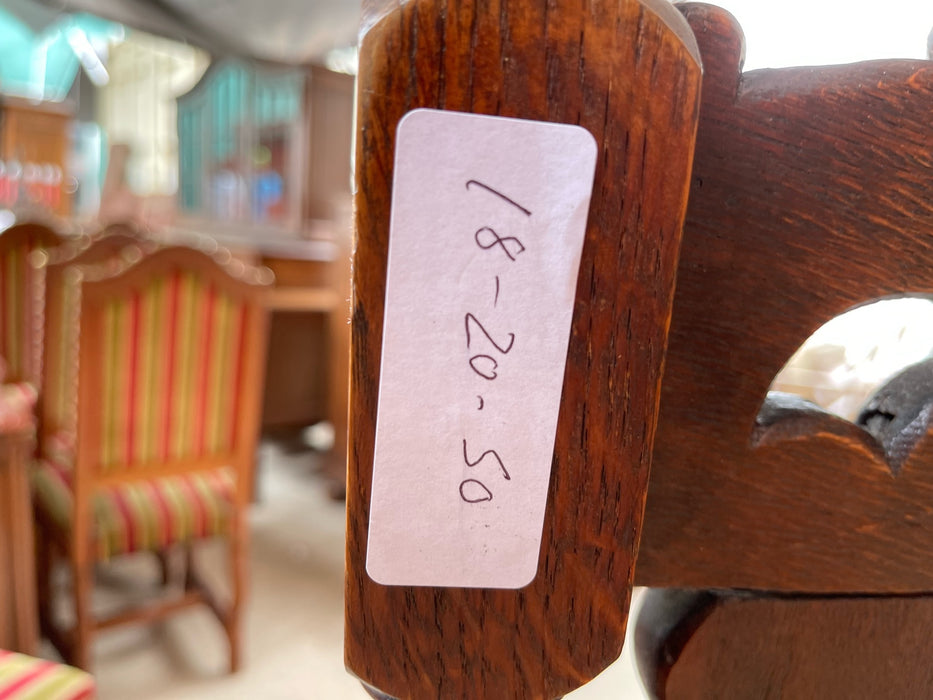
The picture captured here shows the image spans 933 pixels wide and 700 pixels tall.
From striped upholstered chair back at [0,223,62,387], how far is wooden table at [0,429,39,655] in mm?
643

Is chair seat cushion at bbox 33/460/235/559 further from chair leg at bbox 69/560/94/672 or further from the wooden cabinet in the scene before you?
the wooden cabinet

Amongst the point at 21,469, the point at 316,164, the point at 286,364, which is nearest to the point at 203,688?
the point at 21,469

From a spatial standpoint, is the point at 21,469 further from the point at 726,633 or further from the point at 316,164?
the point at 316,164

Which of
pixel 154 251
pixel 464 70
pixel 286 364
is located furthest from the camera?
pixel 286 364

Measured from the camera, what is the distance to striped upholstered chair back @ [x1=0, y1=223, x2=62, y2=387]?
1.57 meters

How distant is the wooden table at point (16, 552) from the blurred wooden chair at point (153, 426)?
0.43ft

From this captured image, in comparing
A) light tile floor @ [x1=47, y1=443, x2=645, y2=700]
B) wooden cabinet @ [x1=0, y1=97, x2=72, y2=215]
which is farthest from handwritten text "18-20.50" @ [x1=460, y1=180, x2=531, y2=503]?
wooden cabinet @ [x1=0, y1=97, x2=72, y2=215]

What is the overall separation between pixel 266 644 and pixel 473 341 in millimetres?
1603

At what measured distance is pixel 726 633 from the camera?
275 millimetres

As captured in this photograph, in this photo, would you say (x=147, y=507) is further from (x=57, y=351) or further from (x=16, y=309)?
(x=16, y=309)

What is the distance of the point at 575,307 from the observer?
0.21 m

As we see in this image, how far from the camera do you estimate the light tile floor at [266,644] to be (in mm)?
1382

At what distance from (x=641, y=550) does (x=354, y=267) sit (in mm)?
162

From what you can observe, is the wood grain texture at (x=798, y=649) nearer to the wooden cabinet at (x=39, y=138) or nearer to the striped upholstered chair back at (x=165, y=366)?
the striped upholstered chair back at (x=165, y=366)
